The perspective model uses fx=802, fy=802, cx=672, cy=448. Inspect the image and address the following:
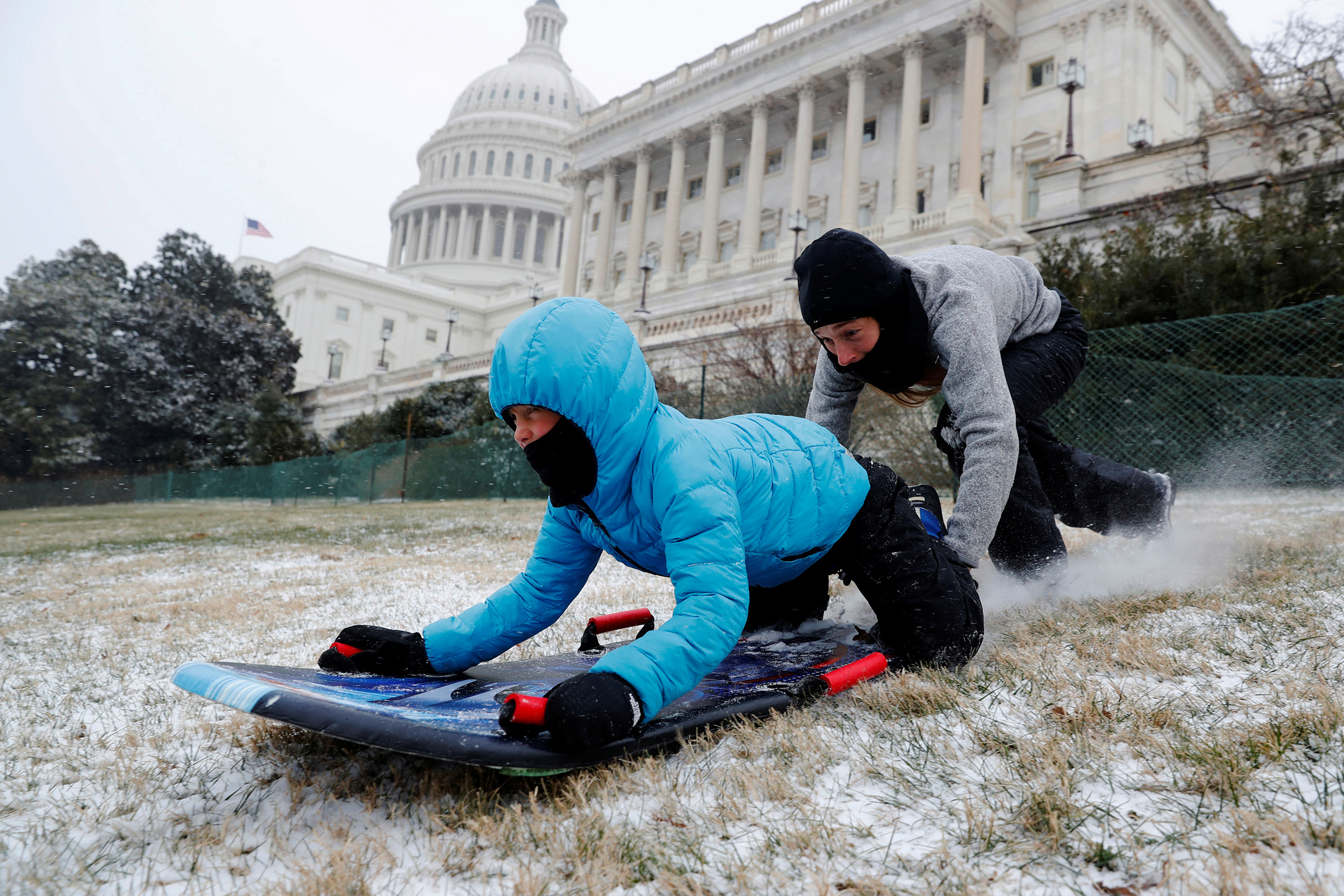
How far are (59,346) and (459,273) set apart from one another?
4057 centimetres

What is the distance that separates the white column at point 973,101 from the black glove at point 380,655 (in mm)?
28897

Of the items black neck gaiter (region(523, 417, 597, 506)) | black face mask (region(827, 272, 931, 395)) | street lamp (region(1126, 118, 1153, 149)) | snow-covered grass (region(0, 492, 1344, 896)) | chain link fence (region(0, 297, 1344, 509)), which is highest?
street lamp (region(1126, 118, 1153, 149))

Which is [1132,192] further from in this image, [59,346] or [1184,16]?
[59,346]

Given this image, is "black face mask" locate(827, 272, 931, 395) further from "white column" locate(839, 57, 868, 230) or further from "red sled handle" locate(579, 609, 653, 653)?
"white column" locate(839, 57, 868, 230)

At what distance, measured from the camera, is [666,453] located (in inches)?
78.7

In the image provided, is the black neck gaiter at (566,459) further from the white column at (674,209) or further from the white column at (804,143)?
the white column at (674,209)

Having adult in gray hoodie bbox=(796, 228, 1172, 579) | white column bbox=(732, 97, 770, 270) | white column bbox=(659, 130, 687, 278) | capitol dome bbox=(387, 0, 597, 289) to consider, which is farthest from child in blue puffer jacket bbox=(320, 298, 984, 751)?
capitol dome bbox=(387, 0, 597, 289)

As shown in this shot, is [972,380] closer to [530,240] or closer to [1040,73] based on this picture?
[1040,73]

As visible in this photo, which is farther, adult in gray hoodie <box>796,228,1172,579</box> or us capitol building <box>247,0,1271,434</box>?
us capitol building <box>247,0,1271,434</box>

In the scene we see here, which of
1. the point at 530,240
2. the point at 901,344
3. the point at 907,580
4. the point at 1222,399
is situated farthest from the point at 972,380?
the point at 530,240

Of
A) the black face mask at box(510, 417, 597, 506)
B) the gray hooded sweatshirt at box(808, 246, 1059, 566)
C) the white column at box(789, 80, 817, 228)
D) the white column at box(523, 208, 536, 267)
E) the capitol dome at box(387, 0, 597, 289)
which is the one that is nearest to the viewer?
the black face mask at box(510, 417, 597, 506)

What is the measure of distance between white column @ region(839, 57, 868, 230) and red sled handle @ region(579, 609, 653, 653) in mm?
30664

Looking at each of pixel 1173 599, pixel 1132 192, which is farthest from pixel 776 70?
pixel 1173 599

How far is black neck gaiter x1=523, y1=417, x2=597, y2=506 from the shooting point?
6.52ft
